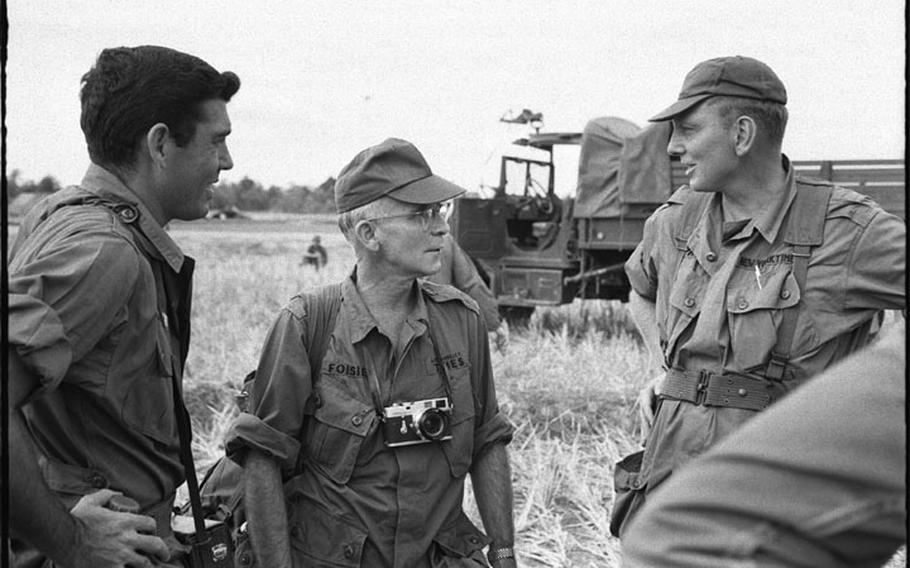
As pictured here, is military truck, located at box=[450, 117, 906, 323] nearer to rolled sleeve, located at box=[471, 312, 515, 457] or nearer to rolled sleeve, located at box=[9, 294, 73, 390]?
rolled sleeve, located at box=[471, 312, 515, 457]

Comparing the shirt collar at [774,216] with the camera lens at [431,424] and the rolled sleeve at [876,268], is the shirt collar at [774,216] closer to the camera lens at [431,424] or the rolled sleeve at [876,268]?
the rolled sleeve at [876,268]

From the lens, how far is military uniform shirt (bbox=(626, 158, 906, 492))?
122 inches

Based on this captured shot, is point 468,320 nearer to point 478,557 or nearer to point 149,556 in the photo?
point 478,557

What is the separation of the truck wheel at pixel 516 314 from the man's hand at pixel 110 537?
40.6 ft

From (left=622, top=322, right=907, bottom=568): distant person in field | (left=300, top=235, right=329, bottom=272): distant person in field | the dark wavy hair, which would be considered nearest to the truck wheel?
(left=300, top=235, right=329, bottom=272): distant person in field

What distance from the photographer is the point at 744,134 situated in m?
3.34

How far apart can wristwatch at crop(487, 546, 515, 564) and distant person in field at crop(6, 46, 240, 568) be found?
40.4 inches

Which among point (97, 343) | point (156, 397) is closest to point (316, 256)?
point (156, 397)

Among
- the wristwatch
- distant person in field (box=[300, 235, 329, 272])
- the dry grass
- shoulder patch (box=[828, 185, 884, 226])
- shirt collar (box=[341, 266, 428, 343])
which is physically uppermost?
shoulder patch (box=[828, 185, 884, 226])

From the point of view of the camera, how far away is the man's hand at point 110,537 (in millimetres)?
2172

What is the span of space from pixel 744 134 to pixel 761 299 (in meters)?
0.56

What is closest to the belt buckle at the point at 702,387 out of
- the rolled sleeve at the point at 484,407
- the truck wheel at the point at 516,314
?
the rolled sleeve at the point at 484,407

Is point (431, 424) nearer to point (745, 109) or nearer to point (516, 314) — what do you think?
point (745, 109)

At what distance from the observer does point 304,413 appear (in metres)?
3.16
